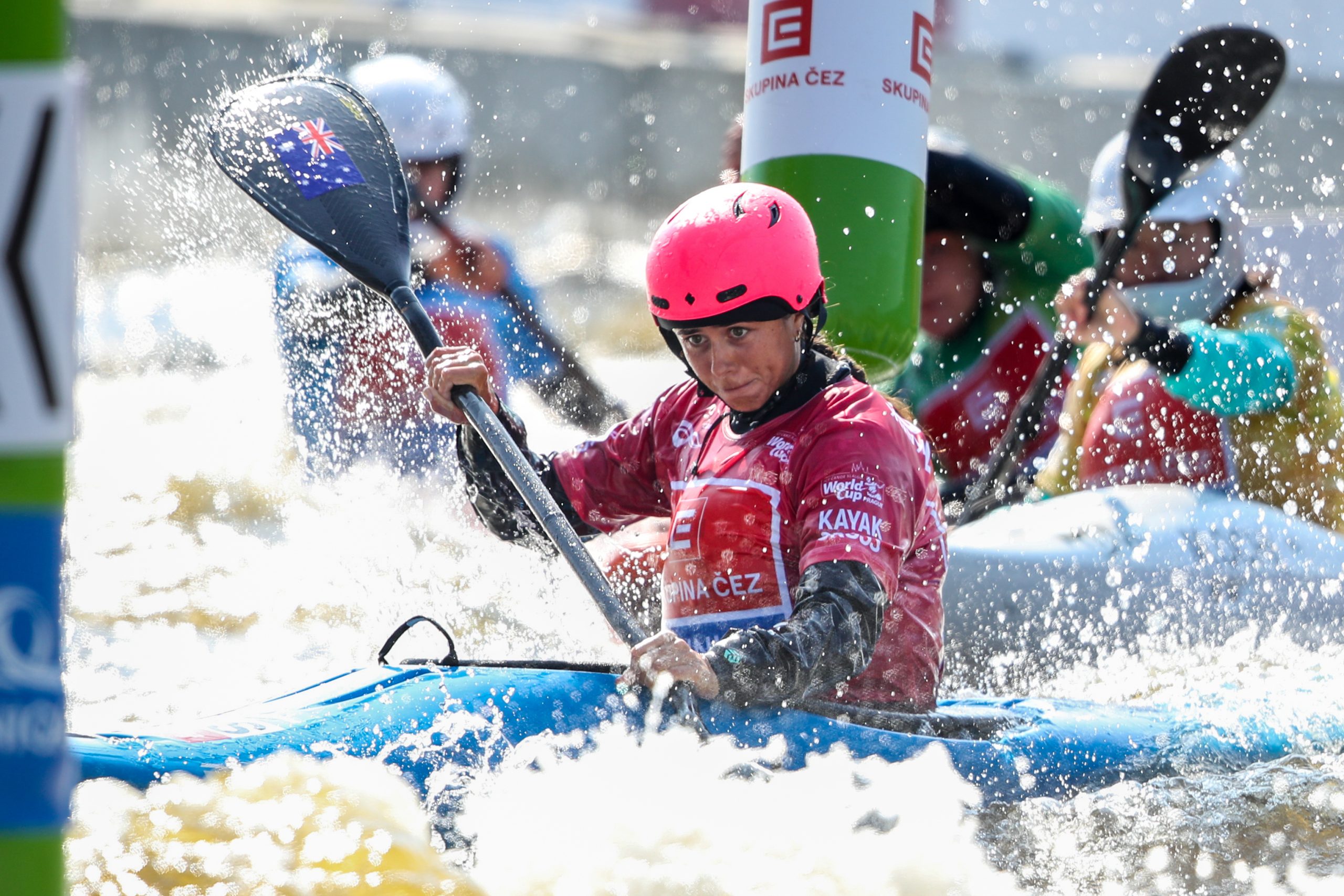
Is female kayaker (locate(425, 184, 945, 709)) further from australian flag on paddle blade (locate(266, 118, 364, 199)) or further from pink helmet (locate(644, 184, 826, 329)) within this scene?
australian flag on paddle blade (locate(266, 118, 364, 199))

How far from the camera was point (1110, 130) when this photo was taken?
44.5 ft

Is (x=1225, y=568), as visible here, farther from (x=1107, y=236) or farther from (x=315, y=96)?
(x=315, y=96)

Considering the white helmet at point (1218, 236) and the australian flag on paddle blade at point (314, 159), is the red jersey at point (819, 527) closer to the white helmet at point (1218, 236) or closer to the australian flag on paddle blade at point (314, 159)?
the australian flag on paddle blade at point (314, 159)

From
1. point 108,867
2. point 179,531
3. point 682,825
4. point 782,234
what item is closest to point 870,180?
point 782,234

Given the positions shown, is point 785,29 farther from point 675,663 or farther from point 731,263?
point 675,663

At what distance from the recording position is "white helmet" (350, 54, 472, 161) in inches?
207

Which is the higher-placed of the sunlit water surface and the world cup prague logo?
the world cup prague logo

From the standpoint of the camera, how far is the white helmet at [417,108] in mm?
5250

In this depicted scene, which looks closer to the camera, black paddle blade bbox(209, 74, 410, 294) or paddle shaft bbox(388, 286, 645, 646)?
paddle shaft bbox(388, 286, 645, 646)

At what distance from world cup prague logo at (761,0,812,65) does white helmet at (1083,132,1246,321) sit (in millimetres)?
1283

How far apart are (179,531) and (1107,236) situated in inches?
151

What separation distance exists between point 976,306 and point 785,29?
150 centimetres

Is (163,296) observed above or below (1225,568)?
above

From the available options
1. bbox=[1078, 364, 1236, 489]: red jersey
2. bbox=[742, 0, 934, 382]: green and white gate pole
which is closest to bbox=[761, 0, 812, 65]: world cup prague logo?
bbox=[742, 0, 934, 382]: green and white gate pole
